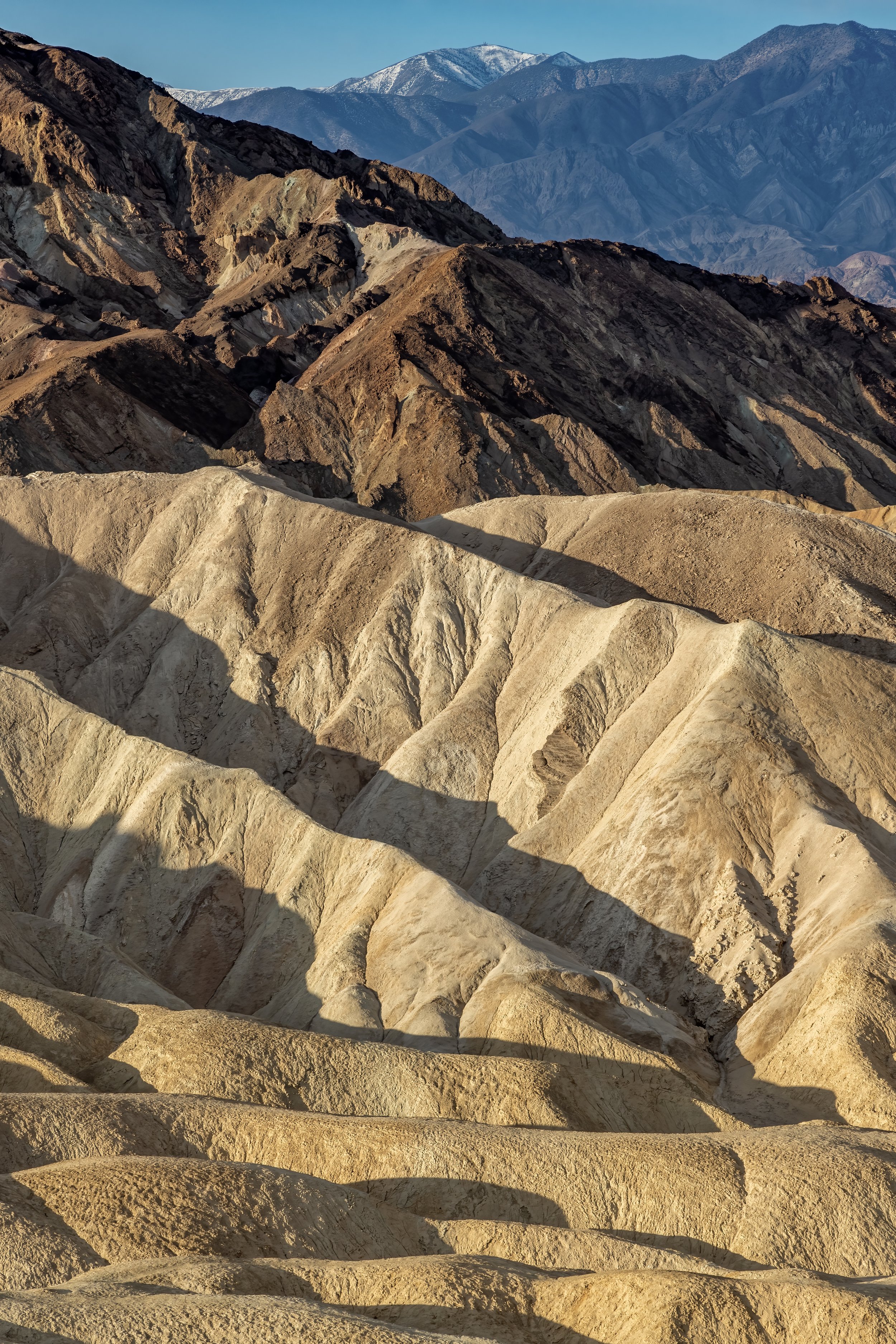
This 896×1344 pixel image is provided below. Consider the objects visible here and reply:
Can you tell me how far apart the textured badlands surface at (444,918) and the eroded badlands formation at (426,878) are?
0.12m

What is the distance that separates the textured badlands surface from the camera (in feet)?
83.3

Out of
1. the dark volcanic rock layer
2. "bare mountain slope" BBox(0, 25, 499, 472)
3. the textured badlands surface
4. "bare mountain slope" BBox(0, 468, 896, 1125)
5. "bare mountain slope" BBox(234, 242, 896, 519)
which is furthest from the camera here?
"bare mountain slope" BBox(234, 242, 896, 519)

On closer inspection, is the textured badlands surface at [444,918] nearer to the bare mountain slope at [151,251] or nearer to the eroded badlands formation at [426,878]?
the eroded badlands formation at [426,878]

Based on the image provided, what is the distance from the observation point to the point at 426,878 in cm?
4509

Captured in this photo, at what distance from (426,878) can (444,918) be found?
2.15 m

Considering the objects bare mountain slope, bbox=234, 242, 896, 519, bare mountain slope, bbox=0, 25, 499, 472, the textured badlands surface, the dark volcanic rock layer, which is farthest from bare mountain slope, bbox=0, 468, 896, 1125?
bare mountain slope, bbox=0, 25, 499, 472

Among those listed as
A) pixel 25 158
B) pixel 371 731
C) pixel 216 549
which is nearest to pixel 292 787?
pixel 371 731

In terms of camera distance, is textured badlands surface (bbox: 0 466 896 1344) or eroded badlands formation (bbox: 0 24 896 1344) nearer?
textured badlands surface (bbox: 0 466 896 1344)

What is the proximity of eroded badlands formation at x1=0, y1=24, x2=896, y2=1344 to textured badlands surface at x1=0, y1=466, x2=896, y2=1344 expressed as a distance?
0.12 m

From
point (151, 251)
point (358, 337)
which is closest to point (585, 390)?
point (358, 337)

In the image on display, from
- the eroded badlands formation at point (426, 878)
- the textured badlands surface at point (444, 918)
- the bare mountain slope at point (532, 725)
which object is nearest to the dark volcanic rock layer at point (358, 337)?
the eroded badlands formation at point (426, 878)

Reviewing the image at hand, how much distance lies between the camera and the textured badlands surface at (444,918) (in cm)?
2538

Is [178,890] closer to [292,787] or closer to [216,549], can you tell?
[292,787]

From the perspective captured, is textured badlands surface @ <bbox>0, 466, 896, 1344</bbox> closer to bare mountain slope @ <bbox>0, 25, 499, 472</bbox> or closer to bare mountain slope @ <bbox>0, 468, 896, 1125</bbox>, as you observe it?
bare mountain slope @ <bbox>0, 468, 896, 1125</bbox>
